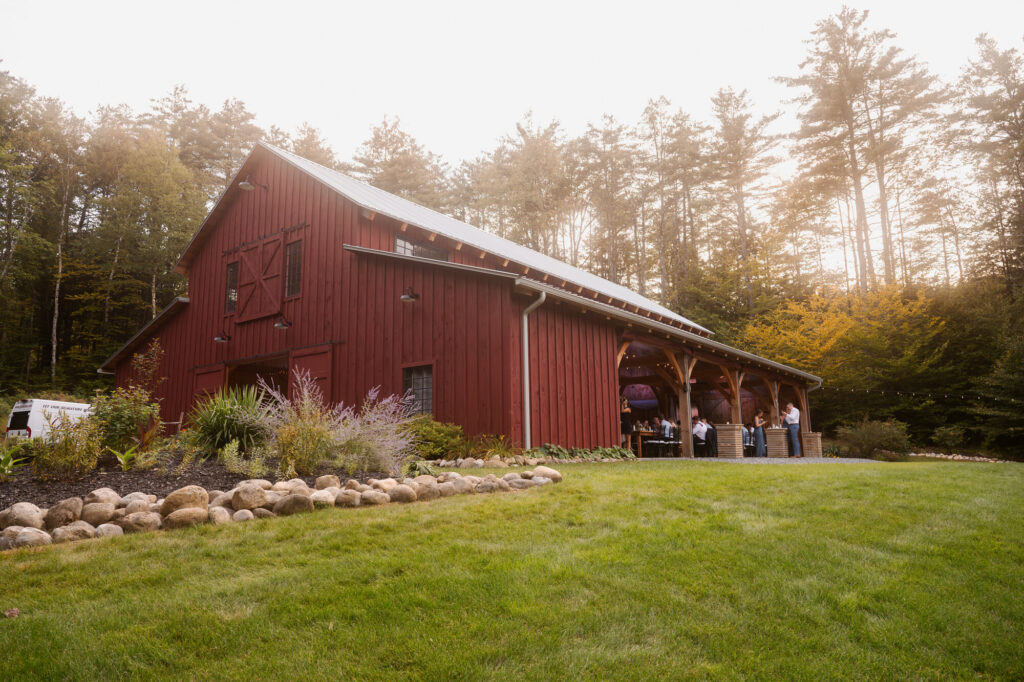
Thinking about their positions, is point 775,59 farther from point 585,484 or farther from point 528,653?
point 528,653

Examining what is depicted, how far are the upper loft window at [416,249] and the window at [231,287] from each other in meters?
4.66

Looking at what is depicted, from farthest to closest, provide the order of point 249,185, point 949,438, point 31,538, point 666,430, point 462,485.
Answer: point 949,438 < point 666,430 < point 249,185 < point 462,485 < point 31,538

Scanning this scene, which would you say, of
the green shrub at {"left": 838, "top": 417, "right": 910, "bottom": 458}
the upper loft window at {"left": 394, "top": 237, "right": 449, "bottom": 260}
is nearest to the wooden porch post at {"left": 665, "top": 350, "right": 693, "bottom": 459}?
the upper loft window at {"left": 394, "top": 237, "right": 449, "bottom": 260}

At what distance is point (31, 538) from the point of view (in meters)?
3.86

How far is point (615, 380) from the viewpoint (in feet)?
40.1

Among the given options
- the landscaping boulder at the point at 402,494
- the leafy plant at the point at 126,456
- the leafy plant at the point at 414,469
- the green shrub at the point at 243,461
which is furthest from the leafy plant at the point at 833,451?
the leafy plant at the point at 126,456

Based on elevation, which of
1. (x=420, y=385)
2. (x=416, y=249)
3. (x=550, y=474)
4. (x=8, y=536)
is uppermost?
(x=416, y=249)

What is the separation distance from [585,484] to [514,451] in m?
3.50

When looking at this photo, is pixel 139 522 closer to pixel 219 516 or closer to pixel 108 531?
pixel 108 531

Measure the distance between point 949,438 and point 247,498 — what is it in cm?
2054

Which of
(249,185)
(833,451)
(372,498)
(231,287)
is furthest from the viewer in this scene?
(833,451)

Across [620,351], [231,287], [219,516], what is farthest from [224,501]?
[231,287]

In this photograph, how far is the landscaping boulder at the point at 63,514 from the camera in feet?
13.9

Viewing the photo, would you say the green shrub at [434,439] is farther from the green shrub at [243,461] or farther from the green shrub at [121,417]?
the green shrub at [121,417]
